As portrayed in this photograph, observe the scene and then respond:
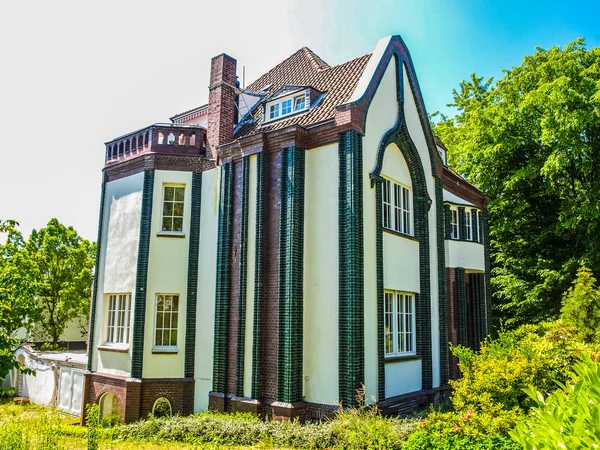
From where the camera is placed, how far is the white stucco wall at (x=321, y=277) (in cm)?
1290

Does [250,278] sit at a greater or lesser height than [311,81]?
lesser

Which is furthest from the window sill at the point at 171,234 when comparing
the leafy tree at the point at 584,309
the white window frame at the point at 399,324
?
the leafy tree at the point at 584,309

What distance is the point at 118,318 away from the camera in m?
17.0

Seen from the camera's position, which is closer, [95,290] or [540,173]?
[95,290]

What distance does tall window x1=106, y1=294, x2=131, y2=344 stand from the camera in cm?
1656

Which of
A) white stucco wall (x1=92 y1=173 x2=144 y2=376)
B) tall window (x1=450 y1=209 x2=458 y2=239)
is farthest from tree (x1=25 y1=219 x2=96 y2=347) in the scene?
tall window (x1=450 y1=209 x2=458 y2=239)

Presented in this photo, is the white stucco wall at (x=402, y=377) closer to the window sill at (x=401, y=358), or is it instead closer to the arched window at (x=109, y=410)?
the window sill at (x=401, y=358)

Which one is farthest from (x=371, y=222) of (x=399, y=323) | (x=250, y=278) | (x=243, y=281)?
(x=243, y=281)

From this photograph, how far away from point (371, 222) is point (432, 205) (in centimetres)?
469

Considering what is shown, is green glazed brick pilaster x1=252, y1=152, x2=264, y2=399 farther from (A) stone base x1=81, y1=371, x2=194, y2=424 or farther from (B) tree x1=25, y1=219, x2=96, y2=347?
(B) tree x1=25, y1=219, x2=96, y2=347

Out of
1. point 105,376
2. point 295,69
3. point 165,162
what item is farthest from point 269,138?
point 105,376

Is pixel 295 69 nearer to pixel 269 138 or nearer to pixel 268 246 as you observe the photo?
pixel 269 138

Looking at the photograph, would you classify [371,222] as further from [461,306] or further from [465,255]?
[461,306]

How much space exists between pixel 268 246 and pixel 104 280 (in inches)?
275
